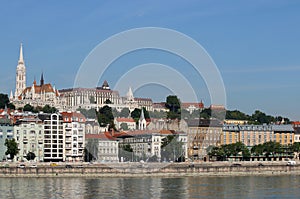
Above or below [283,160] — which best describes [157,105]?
above

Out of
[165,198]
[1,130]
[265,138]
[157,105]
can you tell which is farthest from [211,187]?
[157,105]

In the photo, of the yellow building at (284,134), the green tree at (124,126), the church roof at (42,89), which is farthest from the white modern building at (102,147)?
the church roof at (42,89)

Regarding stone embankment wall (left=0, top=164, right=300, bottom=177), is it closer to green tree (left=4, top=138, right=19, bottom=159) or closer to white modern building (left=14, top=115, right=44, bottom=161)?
green tree (left=4, top=138, right=19, bottom=159)

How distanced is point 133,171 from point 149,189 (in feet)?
61.4

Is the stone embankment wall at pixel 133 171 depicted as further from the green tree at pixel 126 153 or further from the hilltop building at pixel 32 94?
the hilltop building at pixel 32 94

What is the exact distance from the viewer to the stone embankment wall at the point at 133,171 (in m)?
62.9

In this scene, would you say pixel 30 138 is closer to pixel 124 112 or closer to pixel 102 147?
pixel 102 147

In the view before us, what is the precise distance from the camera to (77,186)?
49.1m

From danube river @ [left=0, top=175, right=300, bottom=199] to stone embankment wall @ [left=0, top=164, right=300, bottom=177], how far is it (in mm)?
7701

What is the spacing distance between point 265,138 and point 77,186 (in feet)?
182

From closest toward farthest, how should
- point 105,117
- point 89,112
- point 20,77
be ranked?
1. point 105,117
2. point 89,112
3. point 20,77

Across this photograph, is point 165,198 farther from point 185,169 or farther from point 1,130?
point 1,130

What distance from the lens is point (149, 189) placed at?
46.5m

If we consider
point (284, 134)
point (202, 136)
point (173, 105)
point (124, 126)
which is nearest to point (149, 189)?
point (202, 136)
